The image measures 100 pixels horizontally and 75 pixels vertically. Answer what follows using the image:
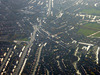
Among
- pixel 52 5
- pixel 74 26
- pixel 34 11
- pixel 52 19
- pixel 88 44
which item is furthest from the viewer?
pixel 52 5

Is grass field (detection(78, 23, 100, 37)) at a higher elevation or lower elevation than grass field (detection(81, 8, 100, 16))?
lower

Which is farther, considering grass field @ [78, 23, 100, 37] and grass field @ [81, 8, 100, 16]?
grass field @ [81, 8, 100, 16]

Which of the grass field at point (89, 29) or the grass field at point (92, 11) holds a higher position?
the grass field at point (92, 11)

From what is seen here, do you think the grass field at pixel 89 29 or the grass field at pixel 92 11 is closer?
the grass field at pixel 89 29

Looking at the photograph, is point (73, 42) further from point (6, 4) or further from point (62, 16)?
point (6, 4)

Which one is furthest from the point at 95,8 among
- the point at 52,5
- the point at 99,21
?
the point at 52,5

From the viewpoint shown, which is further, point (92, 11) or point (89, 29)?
point (92, 11)

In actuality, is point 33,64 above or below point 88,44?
below

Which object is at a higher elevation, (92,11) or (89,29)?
(92,11)
